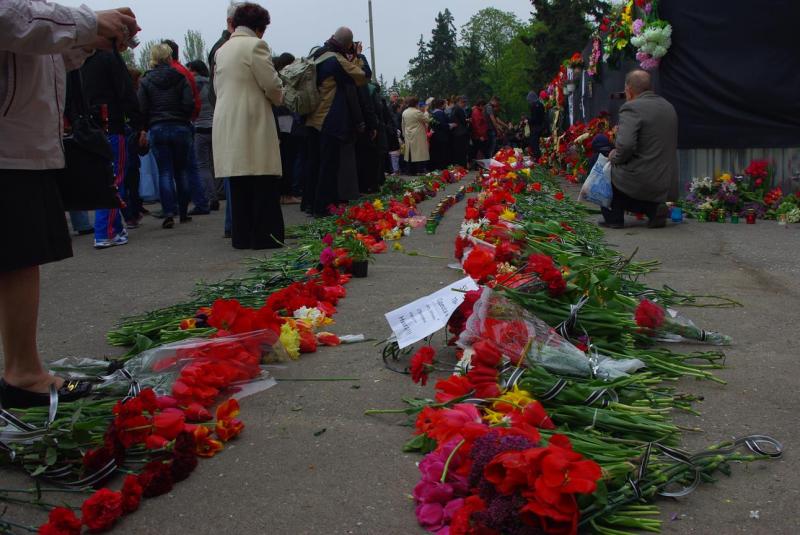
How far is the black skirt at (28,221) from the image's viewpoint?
308 cm

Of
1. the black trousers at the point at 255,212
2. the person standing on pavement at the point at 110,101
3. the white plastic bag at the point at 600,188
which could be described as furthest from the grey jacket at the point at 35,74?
the white plastic bag at the point at 600,188

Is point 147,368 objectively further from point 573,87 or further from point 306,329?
point 573,87

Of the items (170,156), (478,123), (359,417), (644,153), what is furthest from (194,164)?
(478,123)

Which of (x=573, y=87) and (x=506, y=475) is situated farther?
(x=573, y=87)

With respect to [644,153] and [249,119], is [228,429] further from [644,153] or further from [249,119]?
[644,153]

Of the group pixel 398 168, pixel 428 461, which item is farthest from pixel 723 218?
pixel 398 168

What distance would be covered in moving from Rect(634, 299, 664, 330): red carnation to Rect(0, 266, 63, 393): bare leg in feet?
8.75

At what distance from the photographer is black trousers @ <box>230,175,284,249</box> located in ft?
25.5

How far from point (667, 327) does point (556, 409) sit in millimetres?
1418

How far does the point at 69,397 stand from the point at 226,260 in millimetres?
3991

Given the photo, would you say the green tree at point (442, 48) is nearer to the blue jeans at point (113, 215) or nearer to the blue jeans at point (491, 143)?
the blue jeans at point (491, 143)

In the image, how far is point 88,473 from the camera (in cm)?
274

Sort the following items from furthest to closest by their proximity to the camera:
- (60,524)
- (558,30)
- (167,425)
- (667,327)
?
(558,30), (667,327), (167,425), (60,524)

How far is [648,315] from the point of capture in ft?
13.0
